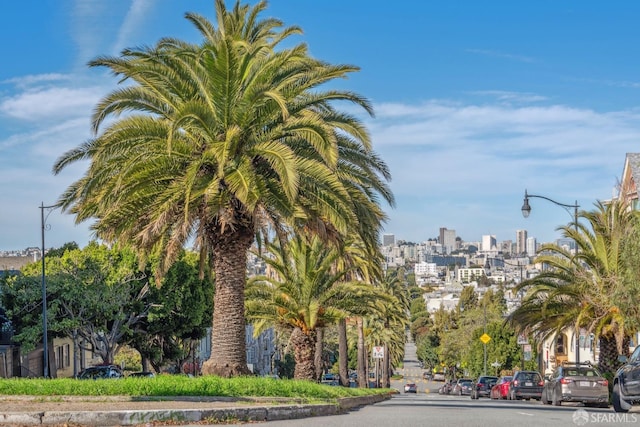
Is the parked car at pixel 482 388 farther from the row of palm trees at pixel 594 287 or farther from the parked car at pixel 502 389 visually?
the row of palm trees at pixel 594 287

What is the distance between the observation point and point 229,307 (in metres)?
23.4

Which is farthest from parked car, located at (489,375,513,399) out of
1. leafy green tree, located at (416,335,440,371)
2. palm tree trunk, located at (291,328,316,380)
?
leafy green tree, located at (416,335,440,371)

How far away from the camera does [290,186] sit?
2094 centimetres

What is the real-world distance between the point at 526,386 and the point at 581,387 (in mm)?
12207

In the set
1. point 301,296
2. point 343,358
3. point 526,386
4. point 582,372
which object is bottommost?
point 526,386

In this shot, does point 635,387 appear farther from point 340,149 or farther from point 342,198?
point 340,149

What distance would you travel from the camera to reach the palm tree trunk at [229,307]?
23438mm

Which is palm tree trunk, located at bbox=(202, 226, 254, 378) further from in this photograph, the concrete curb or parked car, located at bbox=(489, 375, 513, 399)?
parked car, located at bbox=(489, 375, 513, 399)

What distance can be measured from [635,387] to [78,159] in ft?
49.0

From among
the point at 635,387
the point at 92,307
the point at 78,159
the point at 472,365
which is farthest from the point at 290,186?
the point at 472,365

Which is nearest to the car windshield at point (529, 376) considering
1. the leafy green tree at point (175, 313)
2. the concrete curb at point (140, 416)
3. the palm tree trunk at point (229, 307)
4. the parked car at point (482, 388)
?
the parked car at point (482, 388)

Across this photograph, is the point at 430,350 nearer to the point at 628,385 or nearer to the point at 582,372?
the point at 582,372

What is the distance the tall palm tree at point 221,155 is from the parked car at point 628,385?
24.6 feet

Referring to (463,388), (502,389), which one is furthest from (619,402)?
(463,388)
